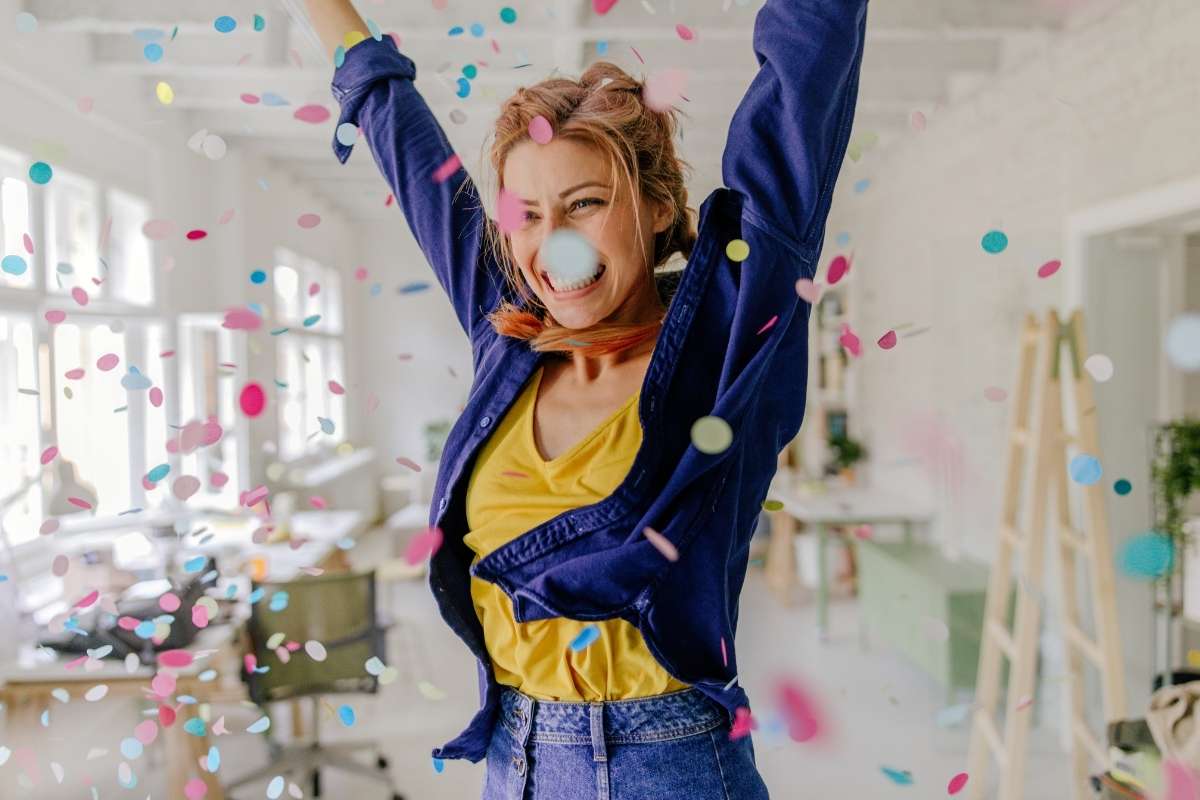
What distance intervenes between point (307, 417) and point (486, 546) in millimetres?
7711

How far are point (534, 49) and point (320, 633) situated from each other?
283 centimetres

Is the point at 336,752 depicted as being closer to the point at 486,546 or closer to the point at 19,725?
the point at 19,725

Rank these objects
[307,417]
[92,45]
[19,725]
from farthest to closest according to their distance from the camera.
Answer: [307,417]
[92,45]
[19,725]

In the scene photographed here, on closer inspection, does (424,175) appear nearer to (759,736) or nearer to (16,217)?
(759,736)

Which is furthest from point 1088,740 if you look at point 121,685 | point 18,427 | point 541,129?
→ point 18,427

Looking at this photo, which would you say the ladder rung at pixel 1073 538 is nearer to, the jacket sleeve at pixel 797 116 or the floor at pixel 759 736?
the floor at pixel 759 736

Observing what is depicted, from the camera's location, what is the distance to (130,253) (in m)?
5.19

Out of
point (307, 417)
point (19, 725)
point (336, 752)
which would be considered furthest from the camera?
point (307, 417)

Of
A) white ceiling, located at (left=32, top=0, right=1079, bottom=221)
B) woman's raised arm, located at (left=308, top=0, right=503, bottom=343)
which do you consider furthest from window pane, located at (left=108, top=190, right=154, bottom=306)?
woman's raised arm, located at (left=308, top=0, right=503, bottom=343)

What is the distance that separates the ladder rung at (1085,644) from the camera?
2.70 metres

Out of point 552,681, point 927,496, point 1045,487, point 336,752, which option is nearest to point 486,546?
point 552,681

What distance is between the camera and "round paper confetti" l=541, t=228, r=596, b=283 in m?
0.92

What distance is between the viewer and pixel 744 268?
880 millimetres

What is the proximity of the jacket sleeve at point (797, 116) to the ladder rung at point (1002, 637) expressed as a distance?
2386 millimetres
